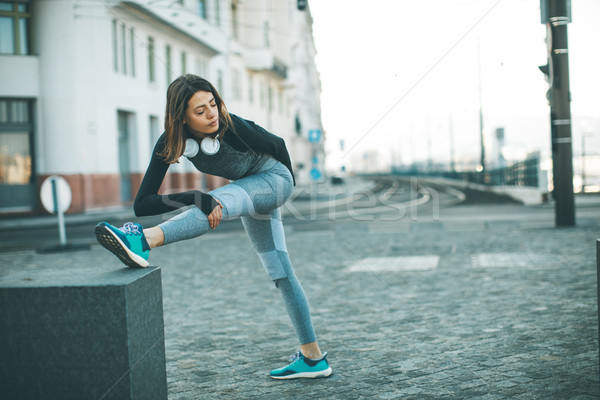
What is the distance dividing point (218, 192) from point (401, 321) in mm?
2356

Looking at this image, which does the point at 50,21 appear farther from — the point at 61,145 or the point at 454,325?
the point at 454,325

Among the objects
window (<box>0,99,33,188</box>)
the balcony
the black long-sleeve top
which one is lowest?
the black long-sleeve top

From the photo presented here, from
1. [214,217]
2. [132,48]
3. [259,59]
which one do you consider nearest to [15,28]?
[132,48]

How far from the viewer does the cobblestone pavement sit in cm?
346

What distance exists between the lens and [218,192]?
124 inches

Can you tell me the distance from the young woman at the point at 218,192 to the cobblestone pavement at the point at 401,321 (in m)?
0.42

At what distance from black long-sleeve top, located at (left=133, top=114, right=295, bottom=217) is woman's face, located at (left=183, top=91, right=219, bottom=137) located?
0.13m

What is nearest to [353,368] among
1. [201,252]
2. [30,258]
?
[201,252]

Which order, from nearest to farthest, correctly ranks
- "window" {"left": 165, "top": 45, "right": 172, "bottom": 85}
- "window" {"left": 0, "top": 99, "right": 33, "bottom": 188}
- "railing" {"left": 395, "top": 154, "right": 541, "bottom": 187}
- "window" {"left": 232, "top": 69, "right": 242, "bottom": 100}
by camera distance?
1. "railing" {"left": 395, "top": 154, "right": 541, "bottom": 187}
2. "window" {"left": 0, "top": 99, "right": 33, "bottom": 188}
3. "window" {"left": 165, "top": 45, "right": 172, "bottom": 85}
4. "window" {"left": 232, "top": 69, "right": 242, "bottom": 100}

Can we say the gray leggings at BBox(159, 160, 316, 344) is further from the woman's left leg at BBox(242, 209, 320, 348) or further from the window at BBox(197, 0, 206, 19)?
the window at BBox(197, 0, 206, 19)

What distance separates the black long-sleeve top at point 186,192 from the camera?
3.04 m

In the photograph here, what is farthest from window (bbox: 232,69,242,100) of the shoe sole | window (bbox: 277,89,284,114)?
the shoe sole

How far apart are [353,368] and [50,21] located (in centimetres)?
2168

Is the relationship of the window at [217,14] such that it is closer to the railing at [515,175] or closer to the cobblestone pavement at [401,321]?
the railing at [515,175]
